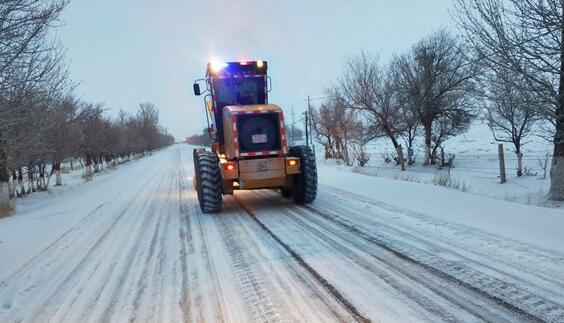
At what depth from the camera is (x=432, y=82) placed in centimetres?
2888

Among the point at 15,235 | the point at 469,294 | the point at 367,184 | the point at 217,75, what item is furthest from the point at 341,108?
the point at 469,294

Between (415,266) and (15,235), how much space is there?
305 inches

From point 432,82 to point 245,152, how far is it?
Answer: 22542 millimetres

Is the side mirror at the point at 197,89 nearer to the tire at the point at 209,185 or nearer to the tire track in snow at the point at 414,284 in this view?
the tire at the point at 209,185

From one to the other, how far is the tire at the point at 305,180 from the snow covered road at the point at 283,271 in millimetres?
1215

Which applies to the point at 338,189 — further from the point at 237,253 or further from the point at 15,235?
the point at 15,235

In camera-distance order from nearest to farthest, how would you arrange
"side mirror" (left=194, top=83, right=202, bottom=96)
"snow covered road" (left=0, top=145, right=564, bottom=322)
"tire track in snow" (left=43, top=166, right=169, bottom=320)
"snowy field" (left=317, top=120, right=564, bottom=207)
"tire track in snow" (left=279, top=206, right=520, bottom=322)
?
"tire track in snow" (left=279, top=206, right=520, bottom=322)
"snow covered road" (left=0, top=145, right=564, bottom=322)
"tire track in snow" (left=43, top=166, right=169, bottom=320)
"side mirror" (left=194, top=83, right=202, bottom=96)
"snowy field" (left=317, top=120, right=564, bottom=207)

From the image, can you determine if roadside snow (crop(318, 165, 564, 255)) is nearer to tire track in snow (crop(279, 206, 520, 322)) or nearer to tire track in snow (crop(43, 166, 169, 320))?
tire track in snow (crop(279, 206, 520, 322))

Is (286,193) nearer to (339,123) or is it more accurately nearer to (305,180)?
(305,180)

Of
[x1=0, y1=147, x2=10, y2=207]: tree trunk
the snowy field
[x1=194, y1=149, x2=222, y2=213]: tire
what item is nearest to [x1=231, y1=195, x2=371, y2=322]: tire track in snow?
[x1=194, y1=149, x2=222, y2=213]: tire

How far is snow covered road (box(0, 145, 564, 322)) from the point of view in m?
3.98

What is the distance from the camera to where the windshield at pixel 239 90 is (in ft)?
35.5

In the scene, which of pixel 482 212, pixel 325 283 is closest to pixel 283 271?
pixel 325 283

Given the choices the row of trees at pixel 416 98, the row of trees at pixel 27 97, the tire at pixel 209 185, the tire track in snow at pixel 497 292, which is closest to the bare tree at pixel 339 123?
the row of trees at pixel 416 98
